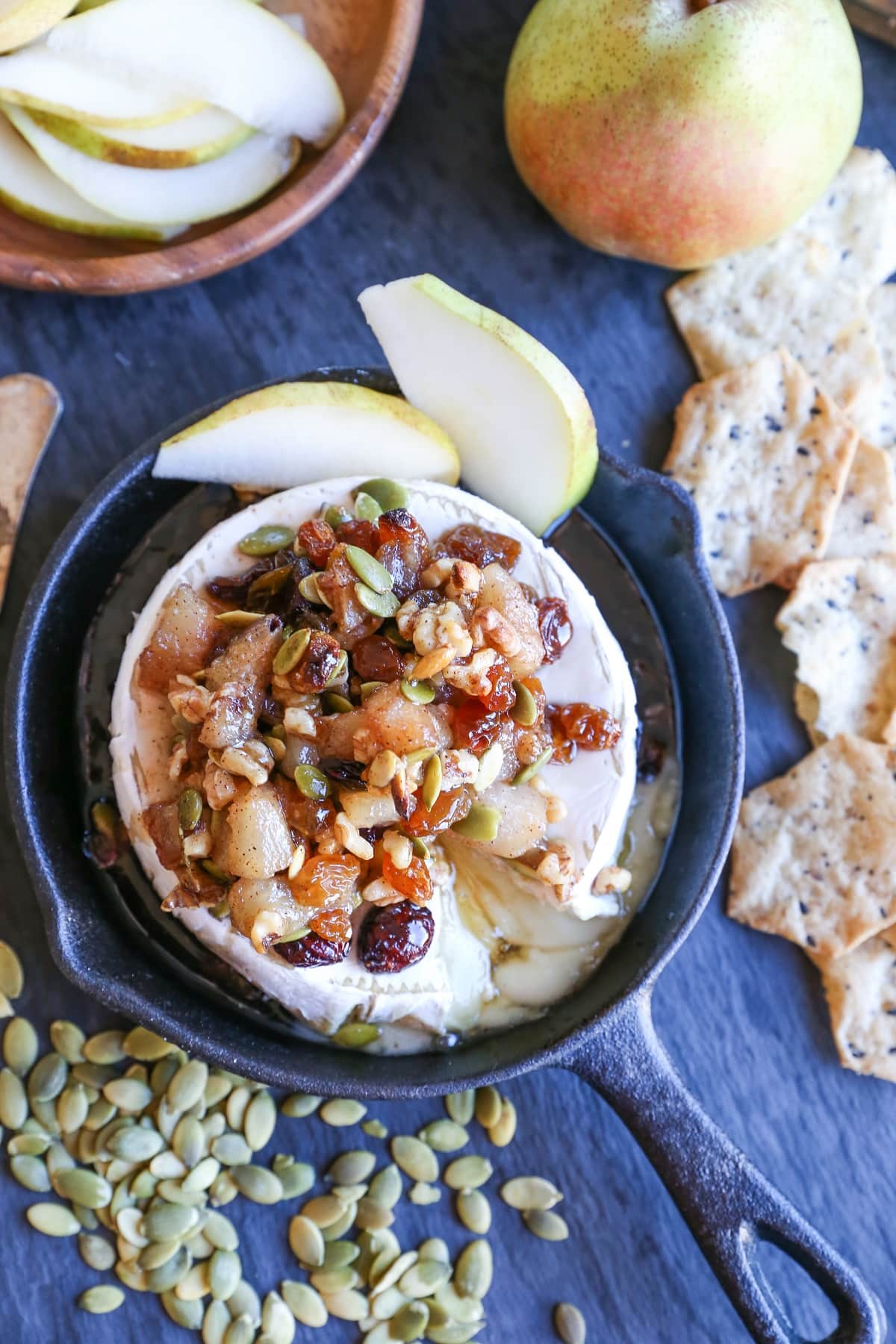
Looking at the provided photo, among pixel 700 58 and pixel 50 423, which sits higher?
pixel 700 58

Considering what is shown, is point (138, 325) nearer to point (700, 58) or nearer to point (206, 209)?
point (206, 209)

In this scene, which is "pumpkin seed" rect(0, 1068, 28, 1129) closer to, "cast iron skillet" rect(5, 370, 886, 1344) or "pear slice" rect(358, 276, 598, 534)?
"cast iron skillet" rect(5, 370, 886, 1344)

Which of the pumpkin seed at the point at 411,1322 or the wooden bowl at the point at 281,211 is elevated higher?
the wooden bowl at the point at 281,211

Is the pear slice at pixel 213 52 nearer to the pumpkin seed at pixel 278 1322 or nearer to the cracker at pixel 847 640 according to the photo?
the cracker at pixel 847 640

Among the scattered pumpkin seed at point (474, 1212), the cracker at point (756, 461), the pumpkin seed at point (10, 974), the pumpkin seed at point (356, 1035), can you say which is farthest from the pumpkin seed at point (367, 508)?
the scattered pumpkin seed at point (474, 1212)

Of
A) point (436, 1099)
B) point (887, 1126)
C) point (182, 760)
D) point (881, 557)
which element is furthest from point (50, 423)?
point (887, 1126)

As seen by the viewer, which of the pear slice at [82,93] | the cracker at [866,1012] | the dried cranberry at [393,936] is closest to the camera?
the dried cranberry at [393,936]

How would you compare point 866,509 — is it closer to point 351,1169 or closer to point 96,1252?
point 351,1169
